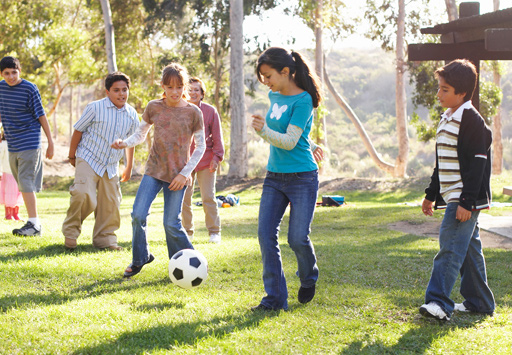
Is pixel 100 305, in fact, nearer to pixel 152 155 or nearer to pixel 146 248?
pixel 146 248

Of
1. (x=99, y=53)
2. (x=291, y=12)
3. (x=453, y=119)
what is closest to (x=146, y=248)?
(x=453, y=119)

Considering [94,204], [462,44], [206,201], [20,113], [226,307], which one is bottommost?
[226,307]

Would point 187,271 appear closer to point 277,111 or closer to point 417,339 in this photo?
point 277,111

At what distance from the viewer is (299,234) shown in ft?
14.0

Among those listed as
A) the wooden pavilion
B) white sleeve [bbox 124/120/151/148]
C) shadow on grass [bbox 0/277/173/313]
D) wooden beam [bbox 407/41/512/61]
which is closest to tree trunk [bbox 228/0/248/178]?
the wooden pavilion

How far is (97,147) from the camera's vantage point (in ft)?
20.7

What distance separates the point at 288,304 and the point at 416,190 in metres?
13.3

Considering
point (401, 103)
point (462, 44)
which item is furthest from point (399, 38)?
point (462, 44)

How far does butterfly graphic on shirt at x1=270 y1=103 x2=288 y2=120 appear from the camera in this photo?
421cm

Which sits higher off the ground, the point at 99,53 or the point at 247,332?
the point at 99,53

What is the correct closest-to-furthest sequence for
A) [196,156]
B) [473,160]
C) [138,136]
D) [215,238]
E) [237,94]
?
[473,160]
[196,156]
[138,136]
[215,238]
[237,94]

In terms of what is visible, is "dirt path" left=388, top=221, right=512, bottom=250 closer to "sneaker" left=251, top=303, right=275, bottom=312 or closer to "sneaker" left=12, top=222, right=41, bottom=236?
"sneaker" left=251, top=303, right=275, bottom=312

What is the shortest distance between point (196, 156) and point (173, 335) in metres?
1.73

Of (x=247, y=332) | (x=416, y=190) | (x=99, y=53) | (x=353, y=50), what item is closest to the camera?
(x=247, y=332)
